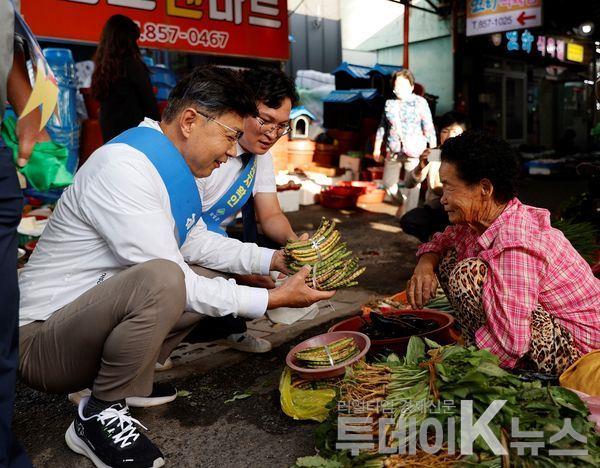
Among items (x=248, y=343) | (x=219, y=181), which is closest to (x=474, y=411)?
(x=248, y=343)

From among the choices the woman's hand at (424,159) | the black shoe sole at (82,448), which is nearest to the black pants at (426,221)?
the woman's hand at (424,159)

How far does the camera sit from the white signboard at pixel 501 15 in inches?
421

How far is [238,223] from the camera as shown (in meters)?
5.13

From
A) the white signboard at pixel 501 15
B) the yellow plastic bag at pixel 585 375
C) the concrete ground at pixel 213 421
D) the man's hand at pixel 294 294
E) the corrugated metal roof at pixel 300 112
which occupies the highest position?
the white signboard at pixel 501 15

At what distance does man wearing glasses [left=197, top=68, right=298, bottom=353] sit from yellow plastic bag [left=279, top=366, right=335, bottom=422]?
706 millimetres

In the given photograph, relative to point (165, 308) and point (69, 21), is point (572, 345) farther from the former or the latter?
point (69, 21)

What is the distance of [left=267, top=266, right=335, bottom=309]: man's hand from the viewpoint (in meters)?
2.66

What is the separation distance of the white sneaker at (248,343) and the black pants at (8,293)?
6.08 feet

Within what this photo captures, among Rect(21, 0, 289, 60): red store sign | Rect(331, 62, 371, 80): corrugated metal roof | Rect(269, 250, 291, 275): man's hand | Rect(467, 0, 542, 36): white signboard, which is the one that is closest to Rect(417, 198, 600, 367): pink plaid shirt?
Rect(269, 250, 291, 275): man's hand

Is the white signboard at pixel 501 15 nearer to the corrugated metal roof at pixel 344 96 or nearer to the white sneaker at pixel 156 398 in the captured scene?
the corrugated metal roof at pixel 344 96

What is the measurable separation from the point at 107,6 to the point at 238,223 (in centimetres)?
374

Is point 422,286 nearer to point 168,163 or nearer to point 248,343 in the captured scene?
point 248,343

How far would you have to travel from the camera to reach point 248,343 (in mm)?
3799

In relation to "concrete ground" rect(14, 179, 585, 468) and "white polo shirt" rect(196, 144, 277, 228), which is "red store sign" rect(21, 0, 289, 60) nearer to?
"white polo shirt" rect(196, 144, 277, 228)
